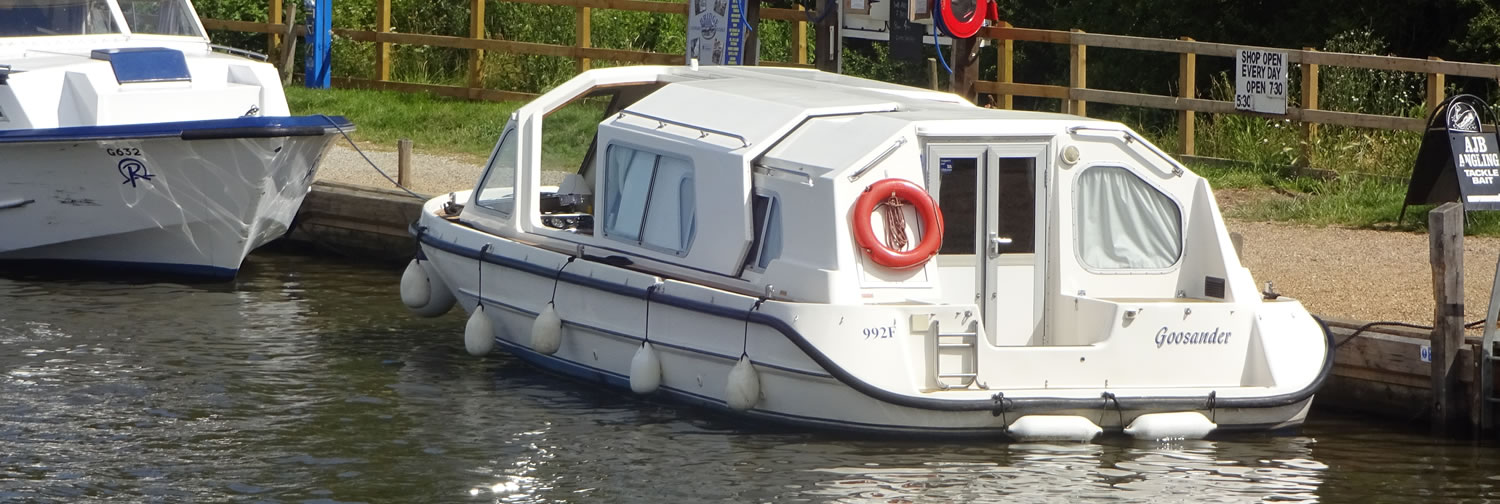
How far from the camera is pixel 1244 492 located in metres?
8.94

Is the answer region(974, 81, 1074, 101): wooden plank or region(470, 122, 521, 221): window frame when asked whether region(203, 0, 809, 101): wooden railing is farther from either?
region(470, 122, 521, 221): window frame

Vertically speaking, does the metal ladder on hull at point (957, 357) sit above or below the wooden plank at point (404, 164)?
below

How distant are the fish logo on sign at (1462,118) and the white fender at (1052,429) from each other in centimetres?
255

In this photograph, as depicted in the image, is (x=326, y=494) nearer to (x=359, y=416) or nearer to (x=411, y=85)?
(x=359, y=416)

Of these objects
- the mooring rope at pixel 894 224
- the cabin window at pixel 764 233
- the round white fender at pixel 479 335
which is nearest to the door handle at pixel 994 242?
the mooring rope at pixel 894 224

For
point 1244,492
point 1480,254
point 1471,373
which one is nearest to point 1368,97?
point 1480,254

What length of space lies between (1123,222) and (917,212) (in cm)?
116

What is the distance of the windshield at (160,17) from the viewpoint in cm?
1616

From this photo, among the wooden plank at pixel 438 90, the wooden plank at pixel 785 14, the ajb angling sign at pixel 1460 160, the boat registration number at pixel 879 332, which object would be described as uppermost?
the wooden plank at pixel 785 14

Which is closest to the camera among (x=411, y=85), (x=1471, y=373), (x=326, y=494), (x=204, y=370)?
(x=326, y=494)

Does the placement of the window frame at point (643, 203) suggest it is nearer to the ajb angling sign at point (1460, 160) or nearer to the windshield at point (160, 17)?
the ajb angling sign at point (1460, 160)

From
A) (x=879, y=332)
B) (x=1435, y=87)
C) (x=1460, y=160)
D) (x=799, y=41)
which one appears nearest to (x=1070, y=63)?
(x=799, y=41)

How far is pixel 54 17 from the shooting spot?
1572cm

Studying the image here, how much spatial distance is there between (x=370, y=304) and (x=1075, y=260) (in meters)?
5.75
